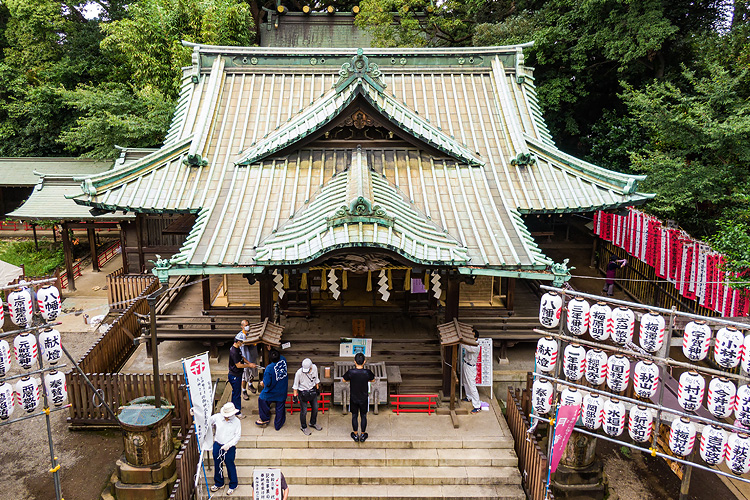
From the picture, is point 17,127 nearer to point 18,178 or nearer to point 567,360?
point 18,178

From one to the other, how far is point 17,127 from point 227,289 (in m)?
28.4

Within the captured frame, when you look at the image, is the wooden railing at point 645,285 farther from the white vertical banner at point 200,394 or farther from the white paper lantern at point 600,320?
the white vertical banner at point 200,394

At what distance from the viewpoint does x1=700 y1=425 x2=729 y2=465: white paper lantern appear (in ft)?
28.3

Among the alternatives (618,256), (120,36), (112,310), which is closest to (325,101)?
(112,310)

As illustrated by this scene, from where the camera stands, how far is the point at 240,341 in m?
12.3

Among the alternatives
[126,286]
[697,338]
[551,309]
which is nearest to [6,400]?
[126,286]

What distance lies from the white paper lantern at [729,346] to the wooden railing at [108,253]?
992 inches

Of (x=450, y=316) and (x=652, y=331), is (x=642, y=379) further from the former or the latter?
(x=450, y=316)

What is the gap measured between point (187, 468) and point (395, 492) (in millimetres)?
4263

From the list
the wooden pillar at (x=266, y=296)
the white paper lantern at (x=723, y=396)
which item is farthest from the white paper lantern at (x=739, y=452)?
the wooden pillar at (x=266, y=296)

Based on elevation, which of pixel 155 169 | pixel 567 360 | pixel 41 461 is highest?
pixel 155 169

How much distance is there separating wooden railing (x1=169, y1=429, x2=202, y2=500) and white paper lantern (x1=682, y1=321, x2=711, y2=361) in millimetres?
9401

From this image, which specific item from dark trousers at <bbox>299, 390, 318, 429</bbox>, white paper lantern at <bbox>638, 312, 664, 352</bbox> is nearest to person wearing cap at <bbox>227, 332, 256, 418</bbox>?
dark trousers at <bbox>299, 390, 318, 429</bbox>

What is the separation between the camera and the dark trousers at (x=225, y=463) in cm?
1020
